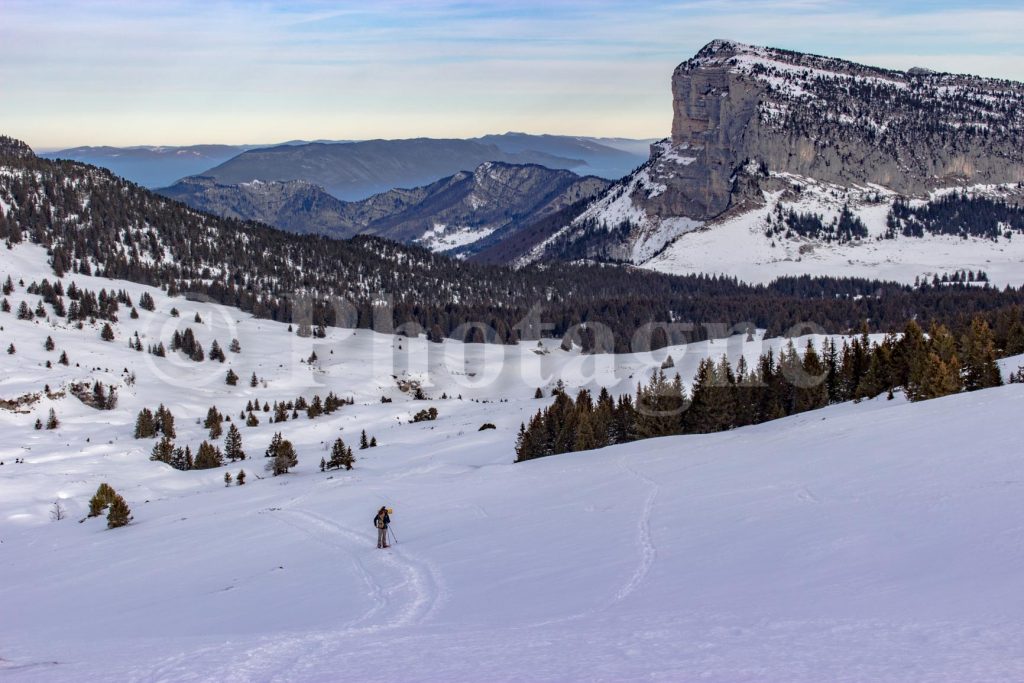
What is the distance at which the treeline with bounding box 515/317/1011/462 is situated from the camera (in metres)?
55.9

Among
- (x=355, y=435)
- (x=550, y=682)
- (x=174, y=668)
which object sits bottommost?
(x=355, y=435)

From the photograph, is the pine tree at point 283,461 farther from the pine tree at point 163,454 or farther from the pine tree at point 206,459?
the pine tree at point 163,454

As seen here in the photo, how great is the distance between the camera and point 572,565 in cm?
2227

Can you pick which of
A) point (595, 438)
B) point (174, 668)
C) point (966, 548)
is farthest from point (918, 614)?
point (595, 438)

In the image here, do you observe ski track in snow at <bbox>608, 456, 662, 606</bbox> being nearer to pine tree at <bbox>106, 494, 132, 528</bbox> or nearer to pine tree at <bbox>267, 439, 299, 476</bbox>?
pine tree at <bbox>106, 494, 132, 528</bbox>

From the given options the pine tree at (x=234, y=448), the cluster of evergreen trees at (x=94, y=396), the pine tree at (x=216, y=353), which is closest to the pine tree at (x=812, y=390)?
the pine tree at (x=234, y=448)

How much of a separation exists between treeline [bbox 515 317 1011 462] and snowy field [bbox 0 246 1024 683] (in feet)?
18.4

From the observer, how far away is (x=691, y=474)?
3444 centimetres

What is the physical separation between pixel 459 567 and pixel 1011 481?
1532cm

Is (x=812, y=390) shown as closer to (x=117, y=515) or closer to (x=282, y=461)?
(x=282, y=461)

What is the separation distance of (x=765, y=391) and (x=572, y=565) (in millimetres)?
45050

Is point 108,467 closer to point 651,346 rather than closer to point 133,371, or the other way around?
point 133,371

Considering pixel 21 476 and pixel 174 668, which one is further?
pixel 21 476

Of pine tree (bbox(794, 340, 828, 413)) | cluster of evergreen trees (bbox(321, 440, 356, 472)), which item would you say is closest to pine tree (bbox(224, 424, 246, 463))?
cluster of evergreen trees (bbox(321, 440, 356, 472))
